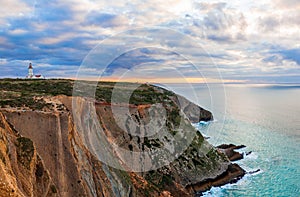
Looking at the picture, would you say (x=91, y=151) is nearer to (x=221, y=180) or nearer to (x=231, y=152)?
(x=221, y=180)

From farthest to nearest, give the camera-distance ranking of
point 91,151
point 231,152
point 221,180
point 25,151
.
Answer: point 231,152
point 221,180
point 91,151
point 25,151

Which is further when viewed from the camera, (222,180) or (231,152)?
(231,152)

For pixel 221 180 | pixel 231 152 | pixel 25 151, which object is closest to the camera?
pixel 25 151

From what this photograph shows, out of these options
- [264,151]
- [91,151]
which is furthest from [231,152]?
[91,151]

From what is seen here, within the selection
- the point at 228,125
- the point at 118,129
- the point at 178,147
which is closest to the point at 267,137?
the point at 228,125

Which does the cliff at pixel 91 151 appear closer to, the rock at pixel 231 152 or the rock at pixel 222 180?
the rock at pixel 222 180

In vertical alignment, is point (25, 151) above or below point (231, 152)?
above

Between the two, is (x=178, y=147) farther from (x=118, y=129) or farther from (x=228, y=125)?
(x=228, y=125)

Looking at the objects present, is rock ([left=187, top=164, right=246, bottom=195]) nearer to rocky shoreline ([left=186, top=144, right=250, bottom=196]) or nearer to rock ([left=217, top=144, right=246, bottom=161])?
rocky shoreline ([left=186, top=144, right=250, bottom=196])

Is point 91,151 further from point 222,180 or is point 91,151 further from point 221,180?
point 222,180

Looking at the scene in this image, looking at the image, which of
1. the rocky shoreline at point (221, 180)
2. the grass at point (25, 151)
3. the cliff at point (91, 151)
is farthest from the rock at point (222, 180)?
the grass at point (25, 151)
